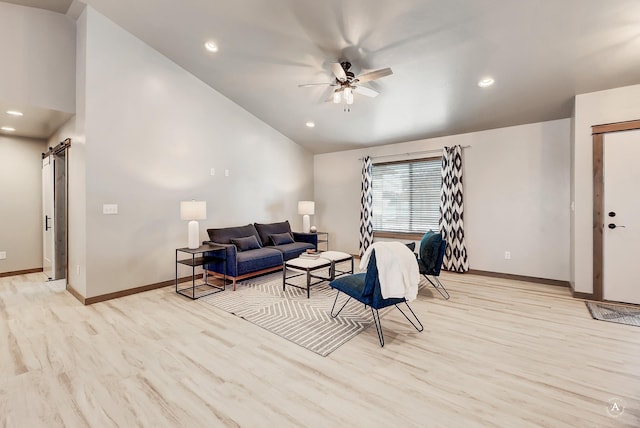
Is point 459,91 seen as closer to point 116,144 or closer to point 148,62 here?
point 148,62

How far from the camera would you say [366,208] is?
6.36m

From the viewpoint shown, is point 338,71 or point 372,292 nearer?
point 372,292

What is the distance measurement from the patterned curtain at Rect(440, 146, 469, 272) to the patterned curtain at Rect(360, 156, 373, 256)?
60.6 inches

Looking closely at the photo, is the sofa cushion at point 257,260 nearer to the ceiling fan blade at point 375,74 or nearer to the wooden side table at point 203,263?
the wooden side table at point 203,263

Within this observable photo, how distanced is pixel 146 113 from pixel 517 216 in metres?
5.95

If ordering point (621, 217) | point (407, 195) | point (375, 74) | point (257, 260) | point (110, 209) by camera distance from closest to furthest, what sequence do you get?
1. point (375, 74)
2. point (621, 217)
3. point (110, 209)
4. point (257, 260)
5. point (407, 195)

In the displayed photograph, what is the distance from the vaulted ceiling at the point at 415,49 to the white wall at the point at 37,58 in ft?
1.00

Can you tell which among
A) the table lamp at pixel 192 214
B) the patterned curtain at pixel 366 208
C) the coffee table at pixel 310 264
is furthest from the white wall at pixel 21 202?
the patterned curtain at pixel 366 208

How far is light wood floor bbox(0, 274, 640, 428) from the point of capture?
70.1 inches

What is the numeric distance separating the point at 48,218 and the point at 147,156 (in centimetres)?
247

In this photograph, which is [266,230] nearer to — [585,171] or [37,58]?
[37,58]

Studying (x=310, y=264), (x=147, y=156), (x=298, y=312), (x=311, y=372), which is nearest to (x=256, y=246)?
(x=310, y=264)

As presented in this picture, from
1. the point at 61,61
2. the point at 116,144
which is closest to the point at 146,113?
the point at 116,144

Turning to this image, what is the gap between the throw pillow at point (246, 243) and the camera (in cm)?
488
